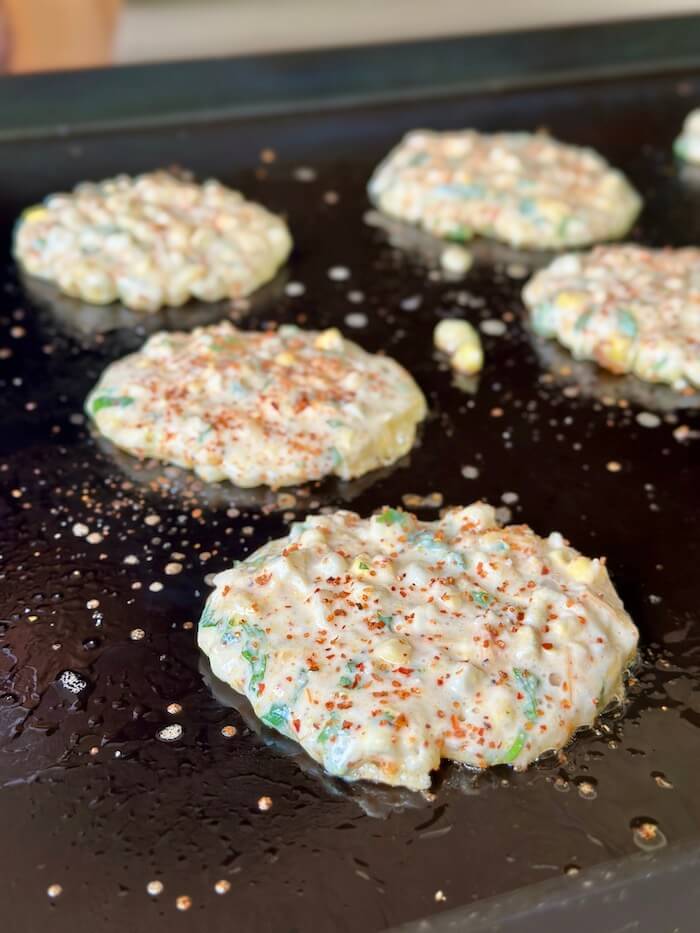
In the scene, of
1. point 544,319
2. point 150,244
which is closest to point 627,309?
point 544,319

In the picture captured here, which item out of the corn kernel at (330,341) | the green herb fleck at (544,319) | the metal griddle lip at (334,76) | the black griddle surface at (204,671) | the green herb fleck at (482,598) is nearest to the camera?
the black griddle surface at (204,671)

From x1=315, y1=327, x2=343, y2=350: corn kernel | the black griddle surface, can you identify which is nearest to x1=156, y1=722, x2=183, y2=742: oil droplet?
the black griddle surface

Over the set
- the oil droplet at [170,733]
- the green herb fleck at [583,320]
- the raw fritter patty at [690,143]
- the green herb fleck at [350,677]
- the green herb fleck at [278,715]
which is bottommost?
the oil droplet at [170,733]

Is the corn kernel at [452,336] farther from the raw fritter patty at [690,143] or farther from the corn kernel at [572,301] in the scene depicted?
the raw fritter patty at [690,143]

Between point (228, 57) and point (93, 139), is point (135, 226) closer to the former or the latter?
point (93, 139)

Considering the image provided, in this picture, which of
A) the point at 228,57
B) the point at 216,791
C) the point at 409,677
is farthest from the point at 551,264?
the point at 216,791

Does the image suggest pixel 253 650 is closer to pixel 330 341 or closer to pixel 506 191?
pixel 330 341

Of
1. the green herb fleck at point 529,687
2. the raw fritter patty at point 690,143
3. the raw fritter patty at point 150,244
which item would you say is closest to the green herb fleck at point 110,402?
the raw fritter patty at point 150,244
